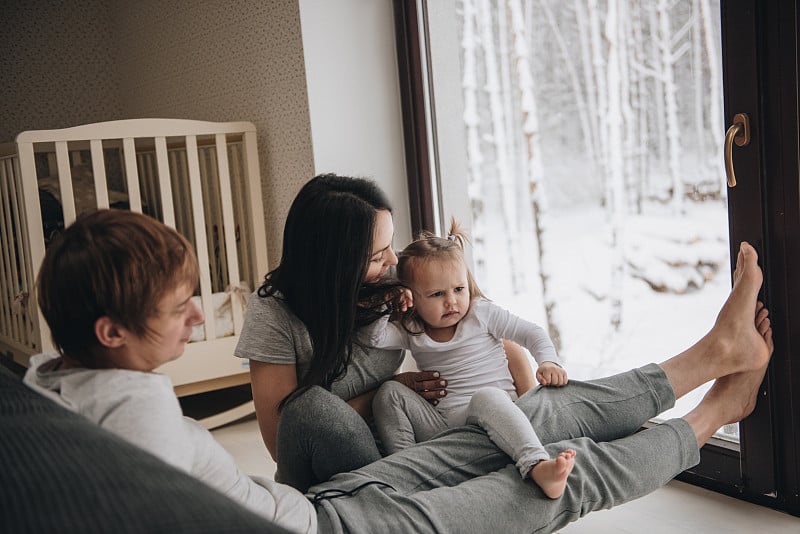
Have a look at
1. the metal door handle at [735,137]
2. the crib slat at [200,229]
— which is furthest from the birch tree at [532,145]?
the crib slat at [200,229]

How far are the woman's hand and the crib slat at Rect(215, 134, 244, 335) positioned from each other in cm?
116

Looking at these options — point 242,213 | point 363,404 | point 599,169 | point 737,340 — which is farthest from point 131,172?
point 737,340

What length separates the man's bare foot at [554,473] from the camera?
53.7 inches

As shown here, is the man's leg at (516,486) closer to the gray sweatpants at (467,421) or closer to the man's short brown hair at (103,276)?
the gray sweatpants at (467,421)

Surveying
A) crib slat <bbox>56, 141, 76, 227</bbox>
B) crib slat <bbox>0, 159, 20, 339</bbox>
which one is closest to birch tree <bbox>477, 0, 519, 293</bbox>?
crib slat <bbox>56, 141, 76, 227</bbox>

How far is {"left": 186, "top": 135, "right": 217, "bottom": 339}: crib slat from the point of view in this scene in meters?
2.75

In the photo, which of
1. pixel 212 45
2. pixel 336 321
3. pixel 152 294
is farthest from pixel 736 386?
pixel 212 45

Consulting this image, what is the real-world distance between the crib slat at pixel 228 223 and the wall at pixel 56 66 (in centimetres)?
172

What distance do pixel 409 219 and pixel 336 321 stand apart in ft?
3.67

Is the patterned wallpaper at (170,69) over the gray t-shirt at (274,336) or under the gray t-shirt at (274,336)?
Result: over

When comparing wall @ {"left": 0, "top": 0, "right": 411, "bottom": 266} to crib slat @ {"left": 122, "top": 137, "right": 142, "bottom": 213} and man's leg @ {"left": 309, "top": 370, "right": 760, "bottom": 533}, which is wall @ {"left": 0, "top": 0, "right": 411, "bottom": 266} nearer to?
crib slat @ {"left": 122, "top": 137, "right": 142, "bottom": 213}

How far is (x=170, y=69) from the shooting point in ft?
11.9

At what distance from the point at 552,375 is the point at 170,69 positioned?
8.61 ft

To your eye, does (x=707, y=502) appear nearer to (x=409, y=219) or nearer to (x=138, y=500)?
(x=409, y=219)
